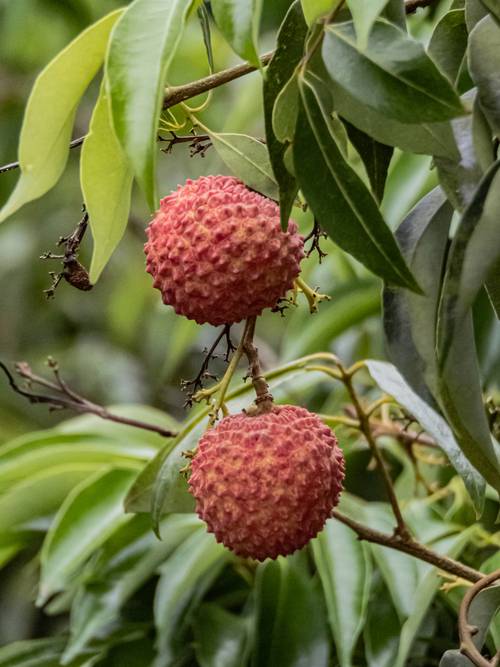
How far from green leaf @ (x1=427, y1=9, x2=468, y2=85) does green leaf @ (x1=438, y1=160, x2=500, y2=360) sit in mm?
156

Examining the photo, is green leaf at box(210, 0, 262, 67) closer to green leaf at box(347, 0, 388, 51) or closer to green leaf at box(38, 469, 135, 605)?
green leaf at box(347, 0, 388, 51)

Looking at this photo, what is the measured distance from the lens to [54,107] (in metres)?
0.65

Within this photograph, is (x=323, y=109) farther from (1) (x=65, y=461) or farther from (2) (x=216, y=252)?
(1) (x=65, y=461)

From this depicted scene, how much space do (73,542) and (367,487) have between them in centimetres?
39

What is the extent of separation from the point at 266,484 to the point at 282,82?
0.25 m

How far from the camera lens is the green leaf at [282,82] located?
63 cm

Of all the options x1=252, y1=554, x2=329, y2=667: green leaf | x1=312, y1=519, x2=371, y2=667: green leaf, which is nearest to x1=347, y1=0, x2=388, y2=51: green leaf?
x1=312, y1=519, x2=371, y2=667: green leaf

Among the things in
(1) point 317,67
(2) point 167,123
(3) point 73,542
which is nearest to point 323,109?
(1) point 317,67

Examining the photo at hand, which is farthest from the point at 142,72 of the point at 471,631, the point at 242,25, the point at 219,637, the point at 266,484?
Answer: the point at 219,637

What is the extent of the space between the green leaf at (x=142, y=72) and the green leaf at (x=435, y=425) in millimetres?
231

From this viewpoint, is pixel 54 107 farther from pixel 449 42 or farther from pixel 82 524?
pixel 82 524

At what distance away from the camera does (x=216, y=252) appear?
672mm

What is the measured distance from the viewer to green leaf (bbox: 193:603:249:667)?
3.40 feet

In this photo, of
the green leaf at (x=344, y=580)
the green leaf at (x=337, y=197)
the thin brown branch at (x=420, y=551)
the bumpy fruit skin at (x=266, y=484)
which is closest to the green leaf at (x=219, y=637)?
the green leaf at (x=344, y=580)
